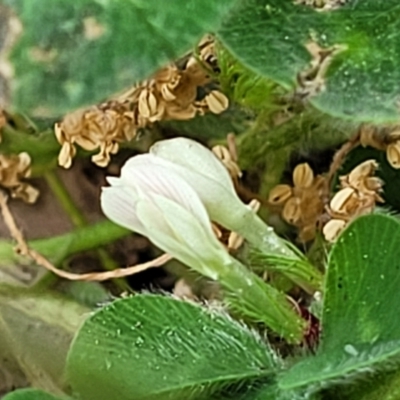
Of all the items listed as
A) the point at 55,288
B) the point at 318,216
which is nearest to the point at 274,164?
the point at 318,216

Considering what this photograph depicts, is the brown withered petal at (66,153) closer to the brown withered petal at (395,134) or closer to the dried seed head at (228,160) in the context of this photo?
the dried seed head at (228,160)

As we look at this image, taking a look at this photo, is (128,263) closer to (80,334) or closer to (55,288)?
(55,288)

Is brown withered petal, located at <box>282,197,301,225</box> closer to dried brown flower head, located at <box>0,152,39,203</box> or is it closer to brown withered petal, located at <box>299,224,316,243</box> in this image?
brown withered petal, located at <box>299,224,316,243</box>

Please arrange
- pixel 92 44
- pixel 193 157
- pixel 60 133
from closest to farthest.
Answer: pixel 92 44
pixel 193 157
pixel 60 133

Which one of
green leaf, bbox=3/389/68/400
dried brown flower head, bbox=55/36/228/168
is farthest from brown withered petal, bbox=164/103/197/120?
green leaf, bbox=3/389/68/400

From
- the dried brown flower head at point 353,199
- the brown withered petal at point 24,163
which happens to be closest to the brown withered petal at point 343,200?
the dried brown flower head at point 353,199

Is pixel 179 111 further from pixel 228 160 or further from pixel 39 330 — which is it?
pixel 39 330

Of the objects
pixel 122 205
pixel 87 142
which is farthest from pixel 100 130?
pixel 122 205
